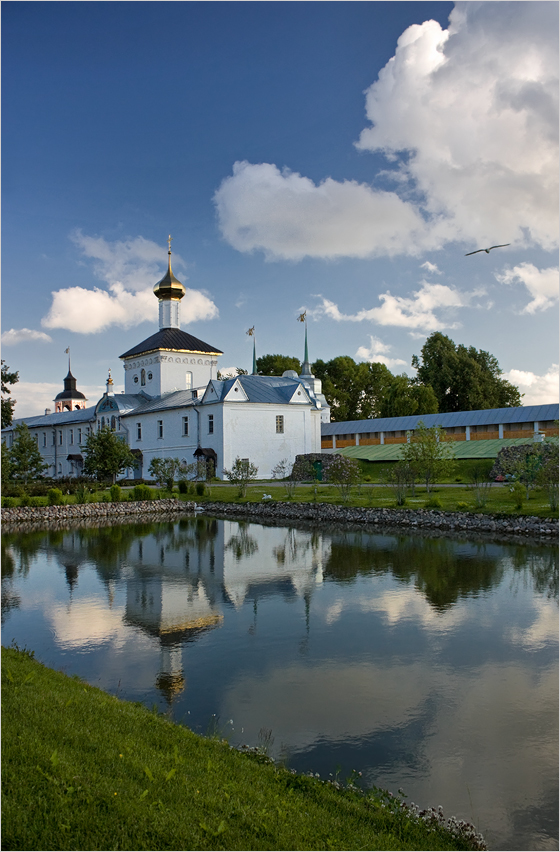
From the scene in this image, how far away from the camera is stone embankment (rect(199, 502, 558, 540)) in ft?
67.2

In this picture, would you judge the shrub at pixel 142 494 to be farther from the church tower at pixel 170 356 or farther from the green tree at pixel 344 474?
the church tower at pixel 170 356

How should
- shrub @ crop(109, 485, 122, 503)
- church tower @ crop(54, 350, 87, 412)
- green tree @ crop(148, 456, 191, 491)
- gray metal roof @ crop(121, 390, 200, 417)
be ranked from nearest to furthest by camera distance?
shrub @ crop(109, 485, 122, 503)
green tree @ crop(148, 456, 191, 491)
gray metal roof @ crop(121, 390, 200, 417)
church tower @ crop(54, 350, 87, 412)

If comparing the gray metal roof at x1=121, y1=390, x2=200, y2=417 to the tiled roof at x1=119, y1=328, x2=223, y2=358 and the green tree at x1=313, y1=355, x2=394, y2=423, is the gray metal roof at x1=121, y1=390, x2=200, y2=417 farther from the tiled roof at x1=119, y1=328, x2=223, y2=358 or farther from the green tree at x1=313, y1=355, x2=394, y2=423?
the green tree at x1=313, y1=355, x2=394, y2=423

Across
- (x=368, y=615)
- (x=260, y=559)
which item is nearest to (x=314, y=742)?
(x=368, y=615)

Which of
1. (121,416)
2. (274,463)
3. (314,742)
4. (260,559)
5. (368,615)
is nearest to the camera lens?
(314,742)

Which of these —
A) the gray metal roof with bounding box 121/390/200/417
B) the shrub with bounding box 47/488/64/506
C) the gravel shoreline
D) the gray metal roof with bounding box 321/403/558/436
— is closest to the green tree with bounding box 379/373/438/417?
the gray metal roof with bounding box 321/403/558/436

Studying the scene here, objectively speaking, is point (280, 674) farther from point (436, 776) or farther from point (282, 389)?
point (282, 389)

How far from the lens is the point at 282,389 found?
151ft

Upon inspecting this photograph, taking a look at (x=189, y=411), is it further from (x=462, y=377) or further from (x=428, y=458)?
Result: (x=462, y=377)

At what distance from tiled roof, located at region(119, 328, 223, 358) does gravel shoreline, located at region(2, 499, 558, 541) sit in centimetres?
2126

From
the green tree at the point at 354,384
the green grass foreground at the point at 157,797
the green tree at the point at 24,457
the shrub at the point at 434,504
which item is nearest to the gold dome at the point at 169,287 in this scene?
the green tree at the point at 24,457

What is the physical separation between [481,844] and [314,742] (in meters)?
1.98

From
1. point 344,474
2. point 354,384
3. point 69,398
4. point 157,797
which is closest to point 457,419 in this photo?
point 344,474

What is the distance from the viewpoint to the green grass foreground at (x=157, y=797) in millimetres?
3949
